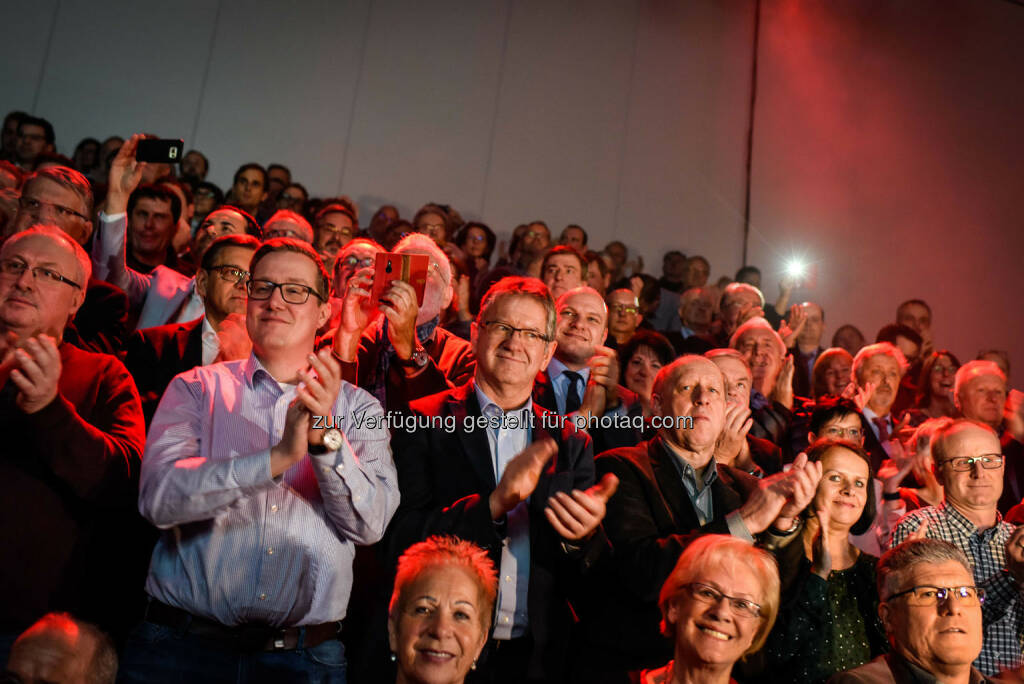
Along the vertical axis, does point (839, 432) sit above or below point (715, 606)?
above

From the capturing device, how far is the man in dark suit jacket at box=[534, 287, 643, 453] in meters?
3.11

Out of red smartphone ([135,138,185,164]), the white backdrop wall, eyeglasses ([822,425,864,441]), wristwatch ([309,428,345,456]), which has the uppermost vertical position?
the white backdrop wall

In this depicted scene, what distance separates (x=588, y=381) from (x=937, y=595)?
138 cm

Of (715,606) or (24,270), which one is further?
(24,270)

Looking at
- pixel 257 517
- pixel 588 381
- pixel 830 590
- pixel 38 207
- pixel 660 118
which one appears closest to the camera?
pixel 257 517

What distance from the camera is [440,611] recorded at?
196cm

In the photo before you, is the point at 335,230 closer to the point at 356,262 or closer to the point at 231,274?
the point at 356,262

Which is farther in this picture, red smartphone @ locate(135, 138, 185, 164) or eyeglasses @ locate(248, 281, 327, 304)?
red smartphone @ locate(135, 138, 185, 164)

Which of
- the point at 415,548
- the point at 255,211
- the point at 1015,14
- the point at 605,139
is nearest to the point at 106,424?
the point at 415,548

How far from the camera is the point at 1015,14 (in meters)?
9.12

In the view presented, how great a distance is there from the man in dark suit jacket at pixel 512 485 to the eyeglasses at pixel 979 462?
4.85 ft

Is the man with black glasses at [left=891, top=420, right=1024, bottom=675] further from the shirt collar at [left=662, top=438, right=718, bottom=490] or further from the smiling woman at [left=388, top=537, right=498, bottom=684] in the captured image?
the smiling woman at [left=388, top=537, right=498, bottom=684]

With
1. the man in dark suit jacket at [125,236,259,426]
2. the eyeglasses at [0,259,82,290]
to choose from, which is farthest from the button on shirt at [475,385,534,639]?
the eyeglasses at [0,259,82,290]

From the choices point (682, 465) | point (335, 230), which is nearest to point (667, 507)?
point (682, 465)
